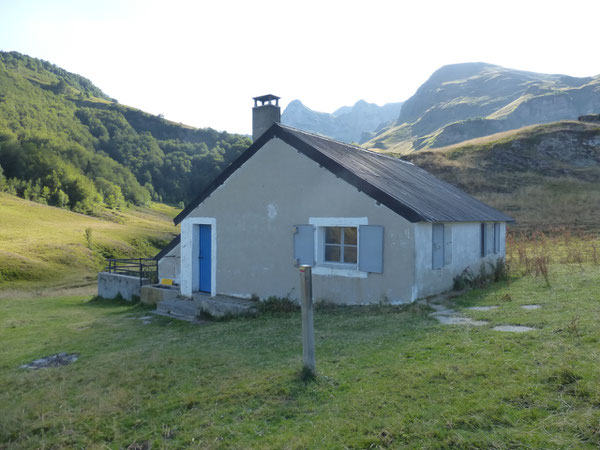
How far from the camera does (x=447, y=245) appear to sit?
11.1 meters

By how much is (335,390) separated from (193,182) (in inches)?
4652

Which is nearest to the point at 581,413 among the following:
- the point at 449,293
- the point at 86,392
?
the point at 86,392

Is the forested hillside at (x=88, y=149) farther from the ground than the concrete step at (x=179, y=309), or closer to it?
farther from the ground

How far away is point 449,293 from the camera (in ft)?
35.8

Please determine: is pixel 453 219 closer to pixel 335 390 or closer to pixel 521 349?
pixel 521 349

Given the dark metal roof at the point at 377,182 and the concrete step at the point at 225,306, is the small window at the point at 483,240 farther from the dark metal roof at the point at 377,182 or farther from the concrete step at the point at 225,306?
the concrete step at the point at 225,306

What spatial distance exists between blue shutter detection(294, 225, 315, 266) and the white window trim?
11cm

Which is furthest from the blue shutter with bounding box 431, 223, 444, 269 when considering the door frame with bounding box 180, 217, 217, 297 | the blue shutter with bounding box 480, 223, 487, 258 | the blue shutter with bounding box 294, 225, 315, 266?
the door frame with bounding box 180, 217, 217, 297

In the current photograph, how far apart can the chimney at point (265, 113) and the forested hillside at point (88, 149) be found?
5447cm

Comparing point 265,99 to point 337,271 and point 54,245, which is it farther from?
point 54,245

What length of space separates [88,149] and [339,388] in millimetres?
122009

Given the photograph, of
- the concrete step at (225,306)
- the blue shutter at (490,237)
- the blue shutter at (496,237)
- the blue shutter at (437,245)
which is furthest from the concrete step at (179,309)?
the blue shutter at (496,237)

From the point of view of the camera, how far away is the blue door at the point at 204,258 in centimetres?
1362

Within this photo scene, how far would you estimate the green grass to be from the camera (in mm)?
3762
